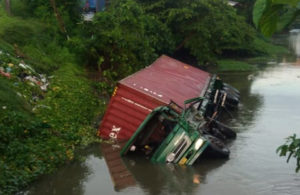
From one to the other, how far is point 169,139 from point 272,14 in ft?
32.1

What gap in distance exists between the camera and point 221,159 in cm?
1311

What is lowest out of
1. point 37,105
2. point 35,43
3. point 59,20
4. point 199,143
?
point 35,43

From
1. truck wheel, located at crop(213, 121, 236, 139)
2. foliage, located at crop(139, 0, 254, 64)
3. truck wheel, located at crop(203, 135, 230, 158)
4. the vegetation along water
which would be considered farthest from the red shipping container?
foliage, located at crop(139, 0, 254, 64)

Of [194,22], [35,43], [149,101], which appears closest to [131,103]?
[149,101]

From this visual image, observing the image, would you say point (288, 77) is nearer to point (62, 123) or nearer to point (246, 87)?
point (246, 87)

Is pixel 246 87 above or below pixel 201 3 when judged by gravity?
below

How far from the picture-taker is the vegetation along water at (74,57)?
11.3 meters

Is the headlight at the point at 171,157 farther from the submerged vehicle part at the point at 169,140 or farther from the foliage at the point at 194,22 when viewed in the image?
the foliage at the point at 194,22

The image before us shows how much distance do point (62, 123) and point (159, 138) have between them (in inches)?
113

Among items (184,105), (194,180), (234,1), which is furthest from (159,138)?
(234,1)

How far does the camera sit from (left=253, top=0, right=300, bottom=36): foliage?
94.5 inches

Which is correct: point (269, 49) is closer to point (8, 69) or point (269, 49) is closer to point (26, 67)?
point (26, 67)

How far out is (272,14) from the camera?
8.12ft

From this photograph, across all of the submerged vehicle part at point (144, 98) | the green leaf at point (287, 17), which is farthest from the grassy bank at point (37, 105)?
the green leaf at point (287, 17)
